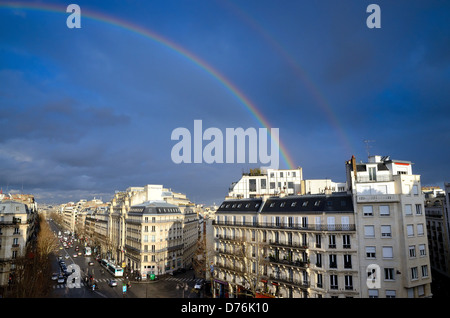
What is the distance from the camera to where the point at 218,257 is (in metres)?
51.8

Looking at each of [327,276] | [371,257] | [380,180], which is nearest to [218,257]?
[327,276]

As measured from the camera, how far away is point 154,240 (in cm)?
6894

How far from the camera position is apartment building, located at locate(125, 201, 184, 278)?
67.6m

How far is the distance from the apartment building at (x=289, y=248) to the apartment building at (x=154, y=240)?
2215 centimetres

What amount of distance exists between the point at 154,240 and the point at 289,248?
3960cm

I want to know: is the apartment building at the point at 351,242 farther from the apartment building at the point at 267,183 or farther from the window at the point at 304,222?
the apartment building at the point at 267,183

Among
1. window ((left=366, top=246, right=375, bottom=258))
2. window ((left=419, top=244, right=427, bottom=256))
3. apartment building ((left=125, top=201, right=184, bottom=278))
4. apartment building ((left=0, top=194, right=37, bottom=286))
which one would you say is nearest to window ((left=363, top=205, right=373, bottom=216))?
window ((left=366, top=246, right=375, bottom=258))

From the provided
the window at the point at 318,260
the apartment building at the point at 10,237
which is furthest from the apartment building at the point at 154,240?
the window at the point at 318,260

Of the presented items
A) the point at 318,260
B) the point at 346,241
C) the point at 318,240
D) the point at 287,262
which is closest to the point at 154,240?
the point at 287,262

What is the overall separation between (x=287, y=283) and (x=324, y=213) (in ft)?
36.6

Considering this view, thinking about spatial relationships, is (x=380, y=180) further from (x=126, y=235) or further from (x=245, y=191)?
(x=126, y=235)

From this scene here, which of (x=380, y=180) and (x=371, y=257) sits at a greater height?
(x=380, y=180)

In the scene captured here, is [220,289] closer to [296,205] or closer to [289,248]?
[289,248]
